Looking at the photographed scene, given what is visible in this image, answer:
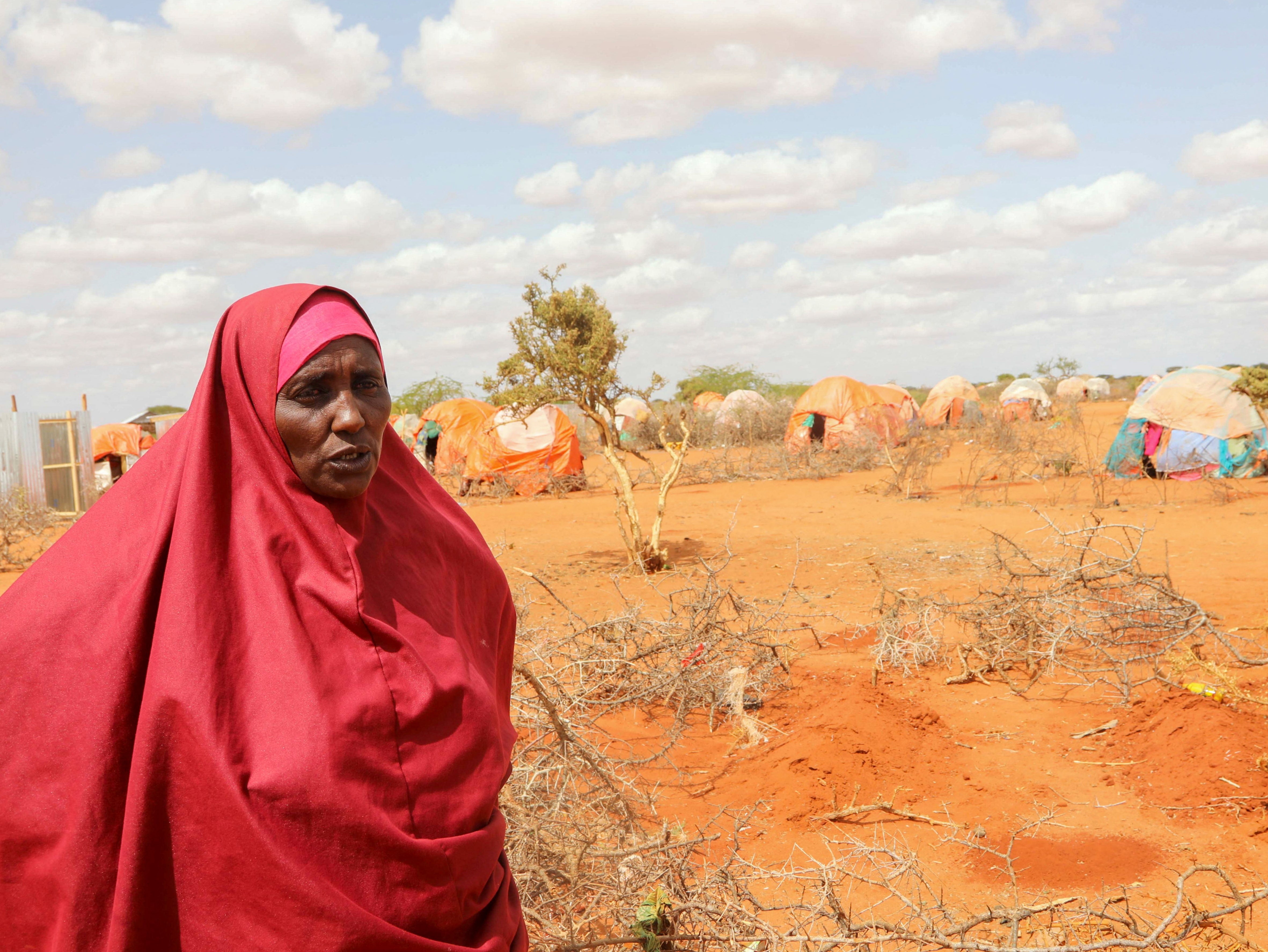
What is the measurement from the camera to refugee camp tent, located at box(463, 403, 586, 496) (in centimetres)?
1819

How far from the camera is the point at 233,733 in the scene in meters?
1.50

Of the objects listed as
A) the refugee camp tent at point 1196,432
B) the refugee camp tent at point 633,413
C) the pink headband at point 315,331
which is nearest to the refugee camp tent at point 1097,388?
the refugee camp tent at point 633,413

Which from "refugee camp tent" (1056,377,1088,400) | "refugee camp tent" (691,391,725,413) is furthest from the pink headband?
"refugee camp tent" (1056,377,1088,400)

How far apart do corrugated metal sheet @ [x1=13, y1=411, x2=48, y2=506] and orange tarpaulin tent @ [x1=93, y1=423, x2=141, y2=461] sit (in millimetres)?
5571

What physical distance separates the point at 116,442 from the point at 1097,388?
4283 cm

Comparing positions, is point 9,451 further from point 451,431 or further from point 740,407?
point 740,407

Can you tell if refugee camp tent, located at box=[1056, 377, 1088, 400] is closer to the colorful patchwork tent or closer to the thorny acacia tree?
the colorful patchwork tent

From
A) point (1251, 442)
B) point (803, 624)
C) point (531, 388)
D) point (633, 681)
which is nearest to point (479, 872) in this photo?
point (633, 681)

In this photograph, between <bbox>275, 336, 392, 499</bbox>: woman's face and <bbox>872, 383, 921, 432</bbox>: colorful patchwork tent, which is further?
<bbox>872, 383, 921, 432</bbox>: colorful patchwork tent

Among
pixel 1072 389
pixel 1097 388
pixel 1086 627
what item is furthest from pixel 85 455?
pixel 1097 388

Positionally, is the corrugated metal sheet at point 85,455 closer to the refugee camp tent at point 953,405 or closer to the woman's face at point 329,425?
the woman's face at point 329,425

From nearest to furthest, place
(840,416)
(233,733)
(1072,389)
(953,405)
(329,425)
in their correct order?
(233,733), (329,425), (840,416), (953,405), (1072,389)

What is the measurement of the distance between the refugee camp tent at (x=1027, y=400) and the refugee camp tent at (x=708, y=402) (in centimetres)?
880

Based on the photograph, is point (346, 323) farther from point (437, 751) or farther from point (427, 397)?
point (427, 397)
